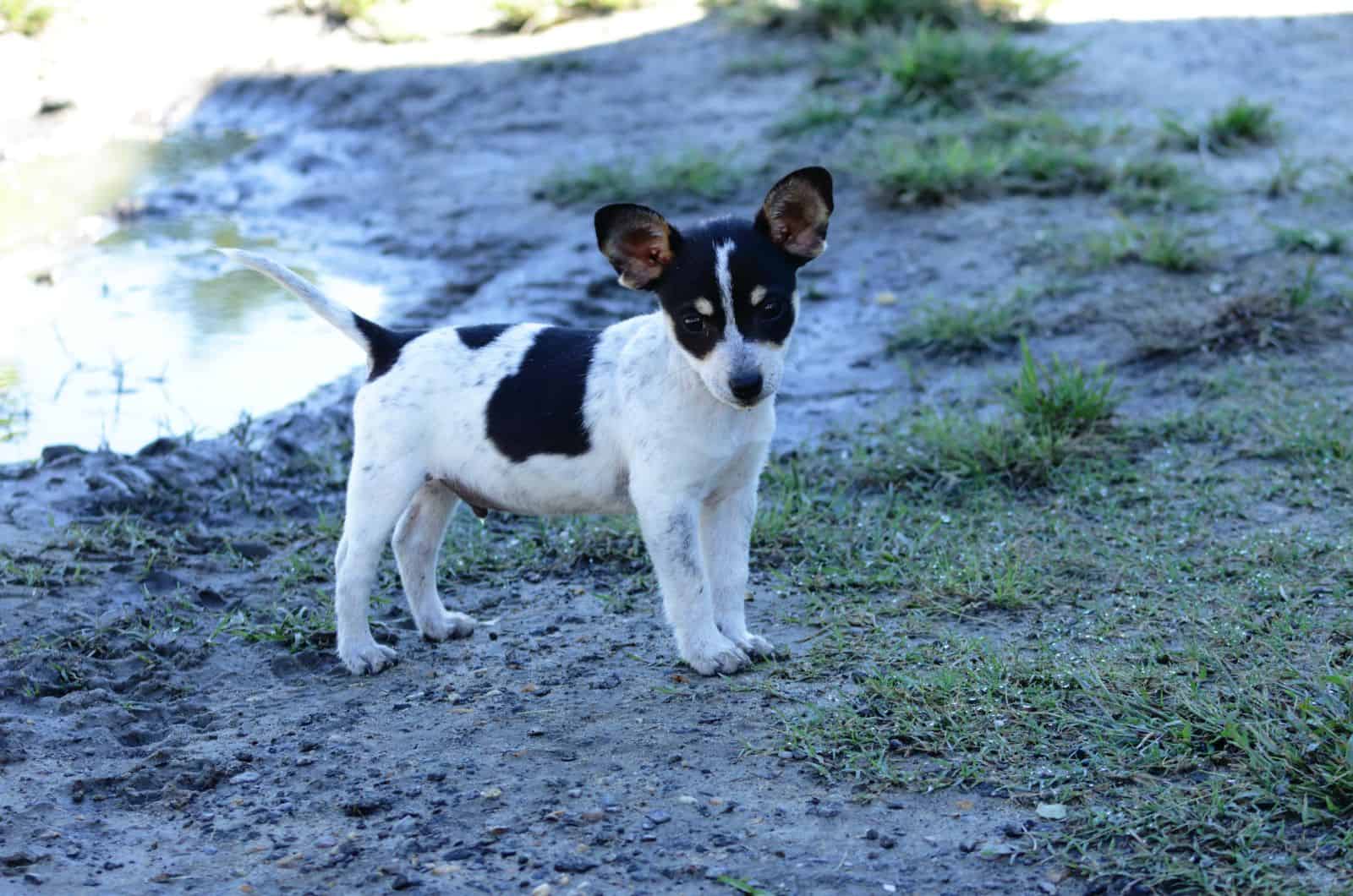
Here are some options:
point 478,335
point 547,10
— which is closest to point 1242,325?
point 478,335

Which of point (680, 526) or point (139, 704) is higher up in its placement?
point (680, 526)

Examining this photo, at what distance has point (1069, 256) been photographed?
25.7 feet

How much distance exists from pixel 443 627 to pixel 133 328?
13.1ft

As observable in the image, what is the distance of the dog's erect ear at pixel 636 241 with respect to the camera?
4078 millimetres

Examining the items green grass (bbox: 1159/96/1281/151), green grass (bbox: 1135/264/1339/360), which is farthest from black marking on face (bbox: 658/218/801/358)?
green grass (bbox: 1159/96/1281/151)

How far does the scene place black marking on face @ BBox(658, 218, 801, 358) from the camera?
4008 millimetres

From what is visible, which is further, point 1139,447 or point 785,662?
point 1139,447

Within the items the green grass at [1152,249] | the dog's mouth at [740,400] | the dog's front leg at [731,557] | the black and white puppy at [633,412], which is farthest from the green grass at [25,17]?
the dog's mouth at [740,400]

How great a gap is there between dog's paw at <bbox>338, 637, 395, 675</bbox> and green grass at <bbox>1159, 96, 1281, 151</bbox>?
259 inches

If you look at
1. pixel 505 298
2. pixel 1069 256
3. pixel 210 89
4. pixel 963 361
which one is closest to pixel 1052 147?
pixel 1069 256

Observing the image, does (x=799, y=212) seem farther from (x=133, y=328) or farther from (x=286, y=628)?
(x=133, y=328)

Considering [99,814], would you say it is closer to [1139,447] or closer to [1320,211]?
[1139,447]

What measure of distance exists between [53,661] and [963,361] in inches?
167

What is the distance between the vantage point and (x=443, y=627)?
4.81 m
